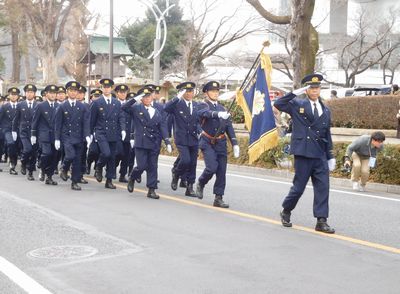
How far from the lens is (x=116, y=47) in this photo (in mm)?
30922

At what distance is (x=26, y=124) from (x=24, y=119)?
16 centimetres

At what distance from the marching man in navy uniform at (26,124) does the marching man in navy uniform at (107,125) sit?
7.20ft

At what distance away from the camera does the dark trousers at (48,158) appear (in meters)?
12.5

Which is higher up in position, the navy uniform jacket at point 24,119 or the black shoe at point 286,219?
the navy uniform jacket at point 24,119

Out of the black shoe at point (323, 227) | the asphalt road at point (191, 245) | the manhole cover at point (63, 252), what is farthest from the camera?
the black shoe at point (323, 227)

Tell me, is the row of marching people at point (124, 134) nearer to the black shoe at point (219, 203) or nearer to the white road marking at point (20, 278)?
the black shoe at point (219, 203)

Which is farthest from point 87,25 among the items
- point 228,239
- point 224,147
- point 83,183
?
point 228,239

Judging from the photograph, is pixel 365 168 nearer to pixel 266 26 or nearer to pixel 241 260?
pixel 241 260

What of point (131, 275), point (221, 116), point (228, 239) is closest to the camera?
point (131, 275)

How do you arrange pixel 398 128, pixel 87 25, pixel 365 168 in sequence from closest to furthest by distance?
pixel 365 168 → pixel 398 128 → pixel 87 25

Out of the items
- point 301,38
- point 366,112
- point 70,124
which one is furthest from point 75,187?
point 366,112

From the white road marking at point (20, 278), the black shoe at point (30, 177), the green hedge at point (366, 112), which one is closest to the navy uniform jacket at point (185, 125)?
the black shoe at point (30, 177)

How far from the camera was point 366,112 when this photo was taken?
22125 millimetres

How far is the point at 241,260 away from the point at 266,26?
32926mm
